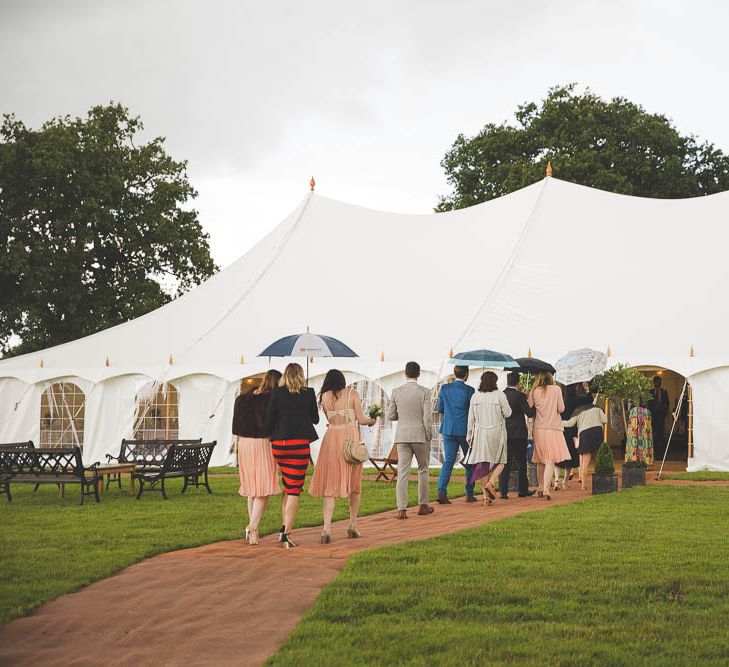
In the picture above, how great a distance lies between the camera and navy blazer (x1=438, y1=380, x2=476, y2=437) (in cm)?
1164

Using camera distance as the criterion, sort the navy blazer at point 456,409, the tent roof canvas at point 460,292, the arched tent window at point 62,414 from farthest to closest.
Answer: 1. the arched tent window at point 62,414
2. the tent roof canvas at point 460,292
3. the navy blazer at point 456,409

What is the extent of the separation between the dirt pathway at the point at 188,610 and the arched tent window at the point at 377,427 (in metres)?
9.31

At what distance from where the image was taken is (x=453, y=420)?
1168 centimetres

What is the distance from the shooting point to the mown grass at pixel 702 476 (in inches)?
579

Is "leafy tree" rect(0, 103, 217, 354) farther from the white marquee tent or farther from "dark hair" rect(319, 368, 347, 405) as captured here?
"dark hair" rect(319, 368, 347, 405)

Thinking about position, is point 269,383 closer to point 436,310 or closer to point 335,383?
point 335,383

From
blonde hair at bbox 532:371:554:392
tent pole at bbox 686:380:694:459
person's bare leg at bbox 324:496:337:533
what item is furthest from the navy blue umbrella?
tent pole at bbox 686:380:694:459

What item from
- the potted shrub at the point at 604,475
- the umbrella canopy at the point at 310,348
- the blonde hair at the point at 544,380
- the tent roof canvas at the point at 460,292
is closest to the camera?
the blonde hair at the point at 544,380

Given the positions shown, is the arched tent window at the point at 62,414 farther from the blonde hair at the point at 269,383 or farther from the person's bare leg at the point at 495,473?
the blonde hair at the point at 269,383

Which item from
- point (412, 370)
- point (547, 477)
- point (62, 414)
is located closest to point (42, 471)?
point (412, 370)

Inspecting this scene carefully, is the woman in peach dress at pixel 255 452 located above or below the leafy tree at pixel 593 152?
below

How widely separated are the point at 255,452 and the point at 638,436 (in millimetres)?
8088

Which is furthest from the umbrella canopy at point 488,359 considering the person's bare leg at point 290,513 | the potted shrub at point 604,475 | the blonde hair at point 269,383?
the person's bare leg at point 290,513

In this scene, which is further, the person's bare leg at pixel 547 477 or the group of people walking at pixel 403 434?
the person's bare leg at pixel 547 477
